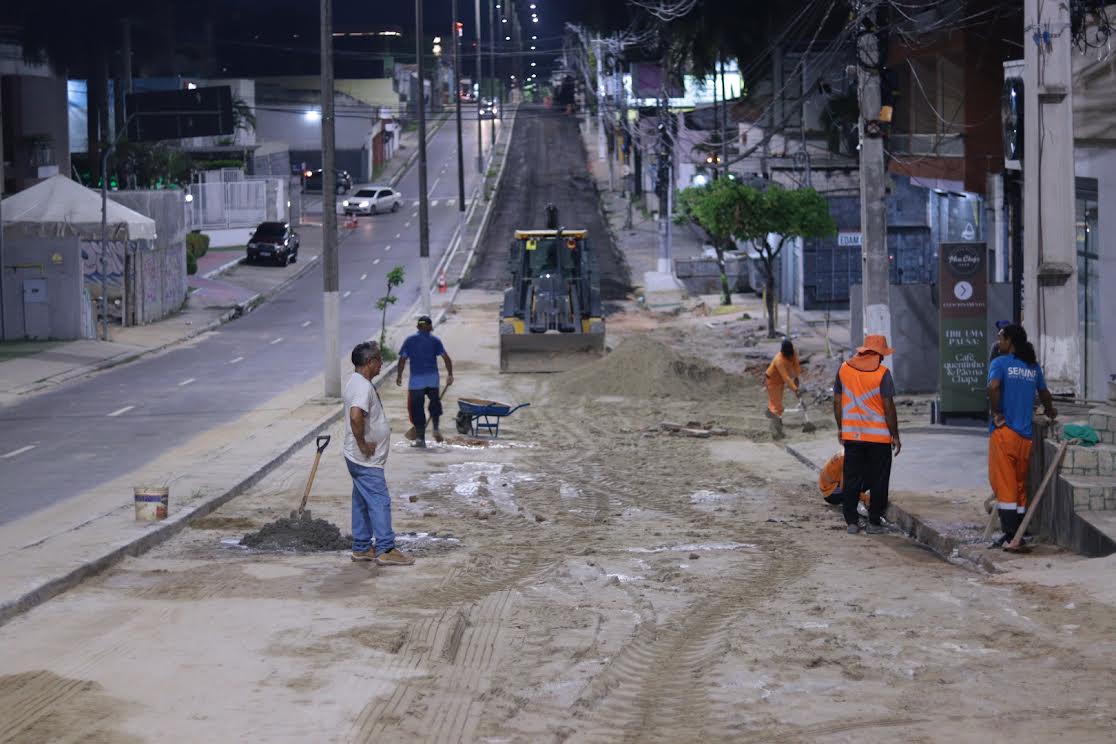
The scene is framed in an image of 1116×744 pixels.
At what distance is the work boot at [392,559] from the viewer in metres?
11.4

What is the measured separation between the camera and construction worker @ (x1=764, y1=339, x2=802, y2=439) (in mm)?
19734

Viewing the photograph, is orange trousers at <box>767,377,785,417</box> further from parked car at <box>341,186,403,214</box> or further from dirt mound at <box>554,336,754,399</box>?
parked car at <box>341,186,403,214</box>

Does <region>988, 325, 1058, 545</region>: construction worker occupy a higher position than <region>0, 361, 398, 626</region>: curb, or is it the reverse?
<region>988, 325, 1058, 545</region>: construction worker

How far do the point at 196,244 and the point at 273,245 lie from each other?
2.99 metres

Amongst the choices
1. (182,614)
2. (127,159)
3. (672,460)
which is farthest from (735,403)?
(127,159)

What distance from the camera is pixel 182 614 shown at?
9633mm

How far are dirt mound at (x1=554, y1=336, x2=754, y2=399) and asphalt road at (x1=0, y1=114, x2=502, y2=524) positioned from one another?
19.7 ft

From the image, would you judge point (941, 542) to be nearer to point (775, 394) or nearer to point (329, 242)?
point (775, 394)

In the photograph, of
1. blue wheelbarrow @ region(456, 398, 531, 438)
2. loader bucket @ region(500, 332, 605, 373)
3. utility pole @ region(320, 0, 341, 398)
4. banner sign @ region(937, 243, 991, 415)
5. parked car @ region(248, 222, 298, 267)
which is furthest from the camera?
parked car @ region(248, 222, 298, 267)

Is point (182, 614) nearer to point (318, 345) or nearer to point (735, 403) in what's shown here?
point (735, 403)

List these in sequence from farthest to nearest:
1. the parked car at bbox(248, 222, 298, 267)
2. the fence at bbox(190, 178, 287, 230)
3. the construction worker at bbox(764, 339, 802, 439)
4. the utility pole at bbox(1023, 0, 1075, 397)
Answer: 1. the fence at bbox(190, 178, 287, 230)
2. the parked car at bbox(248, 222, 298, 267)
3. the construction worker at bbox(764, 339, 802, 439)
4. the utility pole at bbox(1023, 0, 1075, 397)

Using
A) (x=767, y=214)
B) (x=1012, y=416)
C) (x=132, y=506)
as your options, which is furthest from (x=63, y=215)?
(x=1012, y=416)

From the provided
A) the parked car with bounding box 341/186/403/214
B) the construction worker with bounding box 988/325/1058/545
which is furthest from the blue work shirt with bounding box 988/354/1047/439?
the parked car with bounding box 341/186/403/214

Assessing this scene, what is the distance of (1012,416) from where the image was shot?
1171 centimetres
